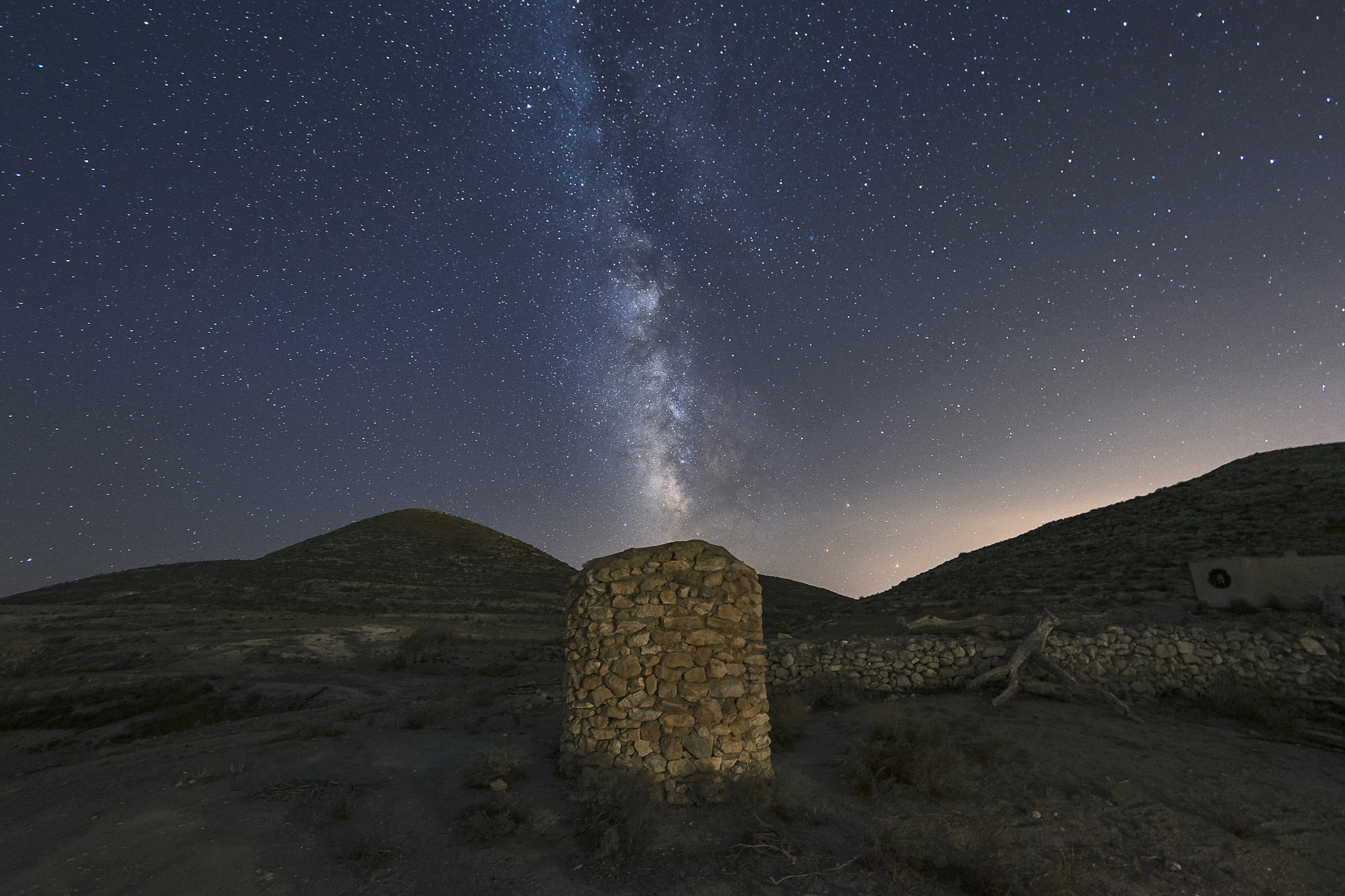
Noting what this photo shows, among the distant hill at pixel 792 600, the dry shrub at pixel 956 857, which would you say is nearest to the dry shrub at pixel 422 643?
the distant hill at pixel 792 600

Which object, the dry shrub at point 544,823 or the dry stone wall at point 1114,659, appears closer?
the dry shrub at point 544,823

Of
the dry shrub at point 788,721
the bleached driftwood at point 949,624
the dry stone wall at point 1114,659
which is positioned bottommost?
the dry shrub at point 788,721

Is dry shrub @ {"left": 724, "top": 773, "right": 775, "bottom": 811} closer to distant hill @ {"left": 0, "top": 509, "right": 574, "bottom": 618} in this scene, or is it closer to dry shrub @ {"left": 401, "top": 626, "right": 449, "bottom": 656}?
dry shrub @ {"left": 401, "top": 626, "right": 449, "bottom": 656}

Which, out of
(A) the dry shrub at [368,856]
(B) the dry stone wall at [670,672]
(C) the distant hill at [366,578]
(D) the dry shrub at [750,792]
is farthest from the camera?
(C) the distant hill at [366,578]

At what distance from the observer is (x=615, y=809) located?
600cm

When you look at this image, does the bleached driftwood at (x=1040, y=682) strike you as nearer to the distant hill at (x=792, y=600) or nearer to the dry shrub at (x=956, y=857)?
the dry shrub at (x=956, y=857)

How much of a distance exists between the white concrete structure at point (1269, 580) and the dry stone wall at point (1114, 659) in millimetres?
2169

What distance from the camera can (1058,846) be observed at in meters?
5.53

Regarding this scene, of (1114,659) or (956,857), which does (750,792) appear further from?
(1114,659)

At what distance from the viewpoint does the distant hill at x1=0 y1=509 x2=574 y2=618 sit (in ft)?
134

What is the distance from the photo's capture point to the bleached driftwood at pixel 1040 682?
10086 mm

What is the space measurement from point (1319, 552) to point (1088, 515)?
15.7 m

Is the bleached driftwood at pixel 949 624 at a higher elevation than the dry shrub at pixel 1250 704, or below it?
higher

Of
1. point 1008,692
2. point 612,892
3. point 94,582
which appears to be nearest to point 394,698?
point 612,892
